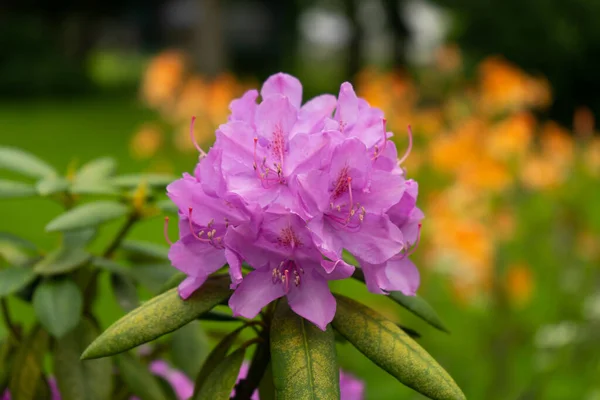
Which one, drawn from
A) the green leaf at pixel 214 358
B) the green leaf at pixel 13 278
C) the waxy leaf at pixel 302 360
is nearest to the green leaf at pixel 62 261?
the green leaf at pixel 13 278

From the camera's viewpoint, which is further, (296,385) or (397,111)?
(397,111)

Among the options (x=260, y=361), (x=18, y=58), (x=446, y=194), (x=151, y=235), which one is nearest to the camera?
(x=260, y=361)

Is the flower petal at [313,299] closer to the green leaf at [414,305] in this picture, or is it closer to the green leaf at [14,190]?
the green leaf at [414,305]

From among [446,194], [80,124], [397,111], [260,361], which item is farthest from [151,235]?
[80,124]

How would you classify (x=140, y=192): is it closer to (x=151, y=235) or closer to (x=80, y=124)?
(x=151, y=235)

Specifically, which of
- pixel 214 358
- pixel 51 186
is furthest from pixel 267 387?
pixel 51 186

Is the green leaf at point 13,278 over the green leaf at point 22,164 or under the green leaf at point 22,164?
under

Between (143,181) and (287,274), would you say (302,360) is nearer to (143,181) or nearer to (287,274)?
(287,274)
